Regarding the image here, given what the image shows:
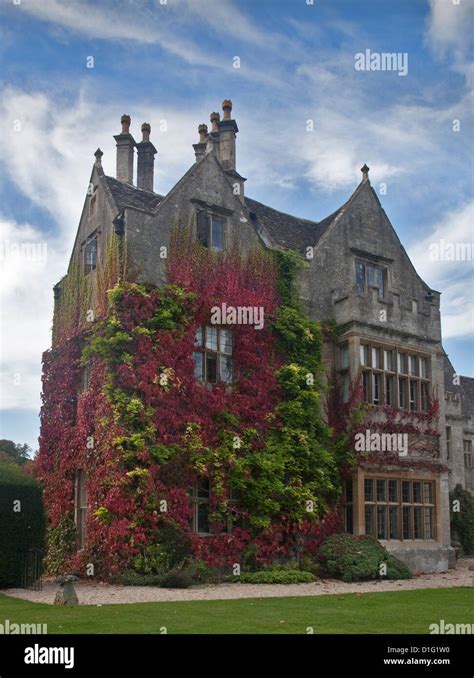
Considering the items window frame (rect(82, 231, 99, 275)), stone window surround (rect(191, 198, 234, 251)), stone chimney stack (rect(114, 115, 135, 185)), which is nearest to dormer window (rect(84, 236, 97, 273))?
window frame (rect(82, 231, 99, 275))

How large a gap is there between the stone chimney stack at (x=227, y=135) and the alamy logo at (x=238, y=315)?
6.28 metres

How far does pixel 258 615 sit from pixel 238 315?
10.8 metres

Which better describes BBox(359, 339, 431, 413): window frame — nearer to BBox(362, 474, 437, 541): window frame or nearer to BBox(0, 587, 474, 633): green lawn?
BBox(362, 474, 437, 541): window frame

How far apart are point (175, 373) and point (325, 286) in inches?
260

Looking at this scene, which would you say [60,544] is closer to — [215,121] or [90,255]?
[90,255]

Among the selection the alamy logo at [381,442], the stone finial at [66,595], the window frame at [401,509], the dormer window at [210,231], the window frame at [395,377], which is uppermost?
the dormer window at [210,231]

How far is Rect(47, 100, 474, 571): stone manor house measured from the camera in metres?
21.3

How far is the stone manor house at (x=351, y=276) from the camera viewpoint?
21344 millimetres

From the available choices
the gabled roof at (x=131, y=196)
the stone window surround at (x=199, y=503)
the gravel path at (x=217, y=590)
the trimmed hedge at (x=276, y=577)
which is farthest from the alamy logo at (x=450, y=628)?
the gabled roof at (x=131, y=196)

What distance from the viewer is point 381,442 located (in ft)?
72.3

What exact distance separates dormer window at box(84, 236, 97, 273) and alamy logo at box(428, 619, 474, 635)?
1472 centimetres

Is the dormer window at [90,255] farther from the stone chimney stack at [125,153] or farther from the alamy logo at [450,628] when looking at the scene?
the alamy logo at [450,628]

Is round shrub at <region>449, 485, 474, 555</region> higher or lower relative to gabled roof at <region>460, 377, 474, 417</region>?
lower
